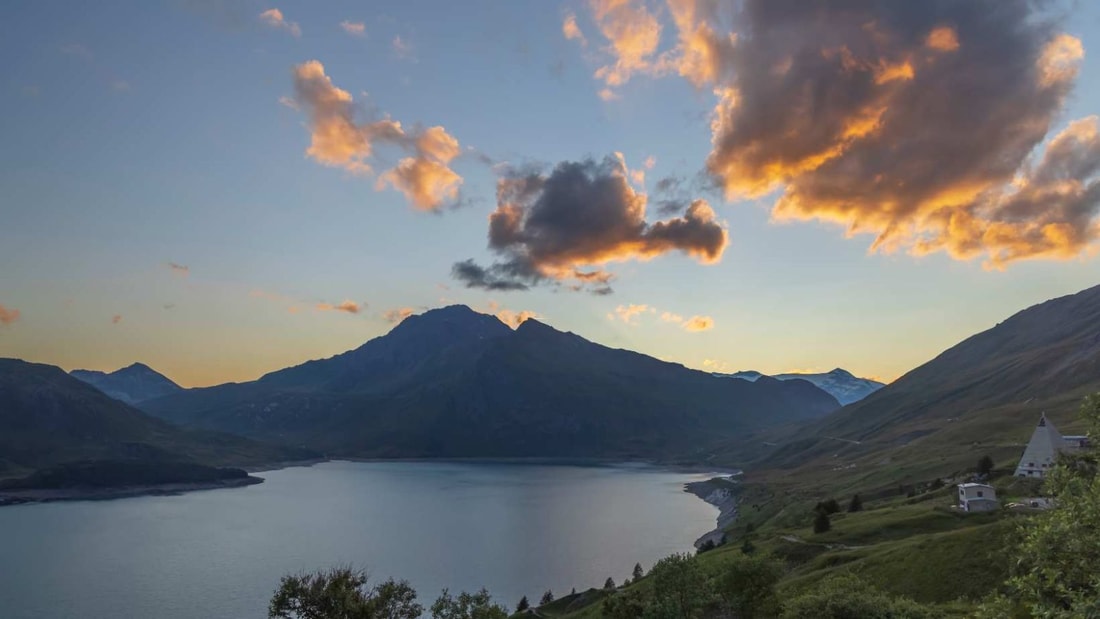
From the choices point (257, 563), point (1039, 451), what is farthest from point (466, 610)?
point (257, 563)

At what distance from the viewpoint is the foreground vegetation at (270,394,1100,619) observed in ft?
81.0

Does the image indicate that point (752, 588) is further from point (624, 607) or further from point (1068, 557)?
point (1068, 557)

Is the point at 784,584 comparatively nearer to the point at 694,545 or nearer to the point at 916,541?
the point at 916,541

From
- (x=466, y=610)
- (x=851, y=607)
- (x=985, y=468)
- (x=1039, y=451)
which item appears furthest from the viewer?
(x=985, y=468)

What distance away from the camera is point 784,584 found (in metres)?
70.8

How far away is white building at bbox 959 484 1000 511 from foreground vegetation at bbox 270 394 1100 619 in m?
2.12

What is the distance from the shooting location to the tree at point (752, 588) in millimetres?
56531

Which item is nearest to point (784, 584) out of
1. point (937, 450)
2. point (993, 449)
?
point (993, 449)

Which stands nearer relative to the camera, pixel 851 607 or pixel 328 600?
pixel 851 607

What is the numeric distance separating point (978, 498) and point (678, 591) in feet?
170

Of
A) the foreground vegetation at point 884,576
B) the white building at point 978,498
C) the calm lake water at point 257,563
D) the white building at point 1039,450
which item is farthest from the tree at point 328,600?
the white building at point 1039,450

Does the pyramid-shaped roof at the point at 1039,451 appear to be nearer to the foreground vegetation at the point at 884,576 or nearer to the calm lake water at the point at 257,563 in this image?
the foreground vegetation at the point at 884,576

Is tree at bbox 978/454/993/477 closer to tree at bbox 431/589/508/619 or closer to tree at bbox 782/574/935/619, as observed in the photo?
tree at bbox 782/574/935/619

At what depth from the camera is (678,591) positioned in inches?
2216
